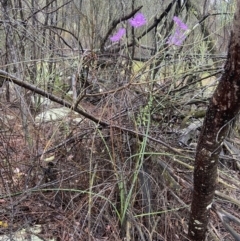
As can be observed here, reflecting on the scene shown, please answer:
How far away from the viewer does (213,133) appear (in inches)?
55.5

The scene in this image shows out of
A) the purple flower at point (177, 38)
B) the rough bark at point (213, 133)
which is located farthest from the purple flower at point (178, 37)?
the rough bark at point (213, 133)

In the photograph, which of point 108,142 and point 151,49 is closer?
point 108,142

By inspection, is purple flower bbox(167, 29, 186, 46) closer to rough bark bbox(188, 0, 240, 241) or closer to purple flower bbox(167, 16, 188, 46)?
purple flower bbox(167, 16, 188, 46)

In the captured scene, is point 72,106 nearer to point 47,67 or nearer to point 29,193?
point 29,193

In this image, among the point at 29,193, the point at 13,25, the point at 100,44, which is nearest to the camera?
the point at 29,193

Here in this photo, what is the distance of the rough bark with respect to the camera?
4.07ft

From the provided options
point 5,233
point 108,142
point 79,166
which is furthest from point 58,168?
point 5,233

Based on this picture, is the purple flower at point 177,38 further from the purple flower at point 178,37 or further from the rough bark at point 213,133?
the rough bark at point 213,133

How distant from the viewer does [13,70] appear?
2.74 meters

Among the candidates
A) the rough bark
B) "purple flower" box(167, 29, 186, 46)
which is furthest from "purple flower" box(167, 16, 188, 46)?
the rough bark

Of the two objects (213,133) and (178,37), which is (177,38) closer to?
(178,37)

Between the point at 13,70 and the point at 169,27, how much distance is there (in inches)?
66.9

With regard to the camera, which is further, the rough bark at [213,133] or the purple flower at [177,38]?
the purple flower at [177,38]

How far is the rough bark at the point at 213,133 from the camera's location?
1.24 metres
